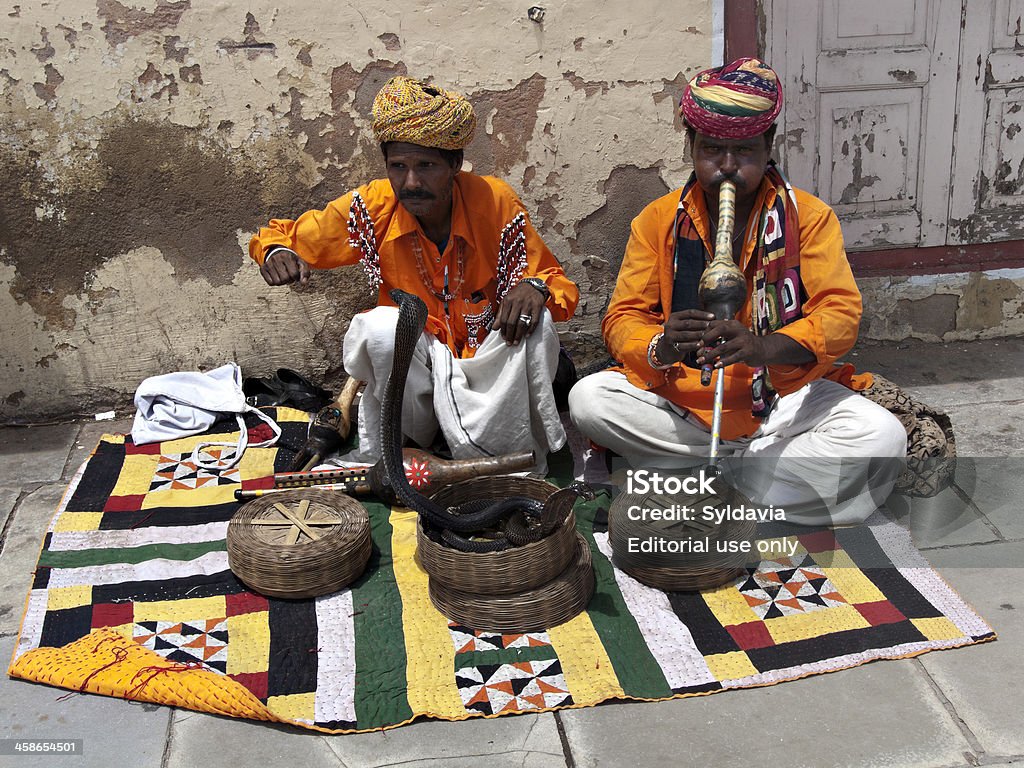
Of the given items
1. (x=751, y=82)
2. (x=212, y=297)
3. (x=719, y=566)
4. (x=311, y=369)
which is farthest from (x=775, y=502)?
(x=212, y=297)

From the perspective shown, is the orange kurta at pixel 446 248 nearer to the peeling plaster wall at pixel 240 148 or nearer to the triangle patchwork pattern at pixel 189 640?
the peeling plaster wall at pixel 240 148

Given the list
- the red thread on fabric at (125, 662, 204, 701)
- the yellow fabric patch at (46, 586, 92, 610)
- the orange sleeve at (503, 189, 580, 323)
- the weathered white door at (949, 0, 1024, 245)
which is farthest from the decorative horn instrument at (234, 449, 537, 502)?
the weathered white door at (949, 0, 1024, 245)

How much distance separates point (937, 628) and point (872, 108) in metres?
2.46

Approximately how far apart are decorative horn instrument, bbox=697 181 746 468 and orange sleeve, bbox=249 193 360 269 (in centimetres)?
132

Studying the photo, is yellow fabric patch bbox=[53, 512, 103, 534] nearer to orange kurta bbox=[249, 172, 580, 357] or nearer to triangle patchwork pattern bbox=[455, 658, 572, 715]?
orange kurta bbox=[249, 172, 580, 357]

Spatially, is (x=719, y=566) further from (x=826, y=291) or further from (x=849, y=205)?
(x=849, y=205)

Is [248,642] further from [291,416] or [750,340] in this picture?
[750,340]

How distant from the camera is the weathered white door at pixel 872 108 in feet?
13.9

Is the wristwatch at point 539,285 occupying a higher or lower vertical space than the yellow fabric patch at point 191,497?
higher

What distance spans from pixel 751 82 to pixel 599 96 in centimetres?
114

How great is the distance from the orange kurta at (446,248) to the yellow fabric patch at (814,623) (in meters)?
1.28

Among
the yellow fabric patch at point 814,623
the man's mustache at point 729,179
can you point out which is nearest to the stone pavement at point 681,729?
the yellow fabric patch at point 814,623

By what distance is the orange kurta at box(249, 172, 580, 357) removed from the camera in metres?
3.57

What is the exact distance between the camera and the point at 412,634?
2.81 m
